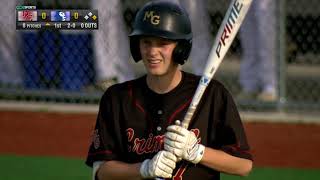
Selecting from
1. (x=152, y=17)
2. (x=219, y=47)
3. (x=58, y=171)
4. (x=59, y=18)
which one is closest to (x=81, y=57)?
(x=58, y=171)

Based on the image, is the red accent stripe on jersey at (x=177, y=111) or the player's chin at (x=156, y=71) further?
the red accent stripe on jersey at (x=177, y=111)

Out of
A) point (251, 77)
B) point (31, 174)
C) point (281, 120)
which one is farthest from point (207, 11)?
point (31, 174)

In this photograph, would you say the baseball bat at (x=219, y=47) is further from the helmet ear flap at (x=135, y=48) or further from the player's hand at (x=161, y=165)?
the helmet ear flap at (x=135, y=48)

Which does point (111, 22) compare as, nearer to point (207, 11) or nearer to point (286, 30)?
point (207, 11)

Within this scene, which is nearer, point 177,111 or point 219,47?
point 219,47

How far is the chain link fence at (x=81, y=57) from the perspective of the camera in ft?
24.1

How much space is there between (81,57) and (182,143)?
4375mm

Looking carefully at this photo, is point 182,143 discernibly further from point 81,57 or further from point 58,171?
point 81,57

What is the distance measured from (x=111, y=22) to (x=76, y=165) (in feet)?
4.35

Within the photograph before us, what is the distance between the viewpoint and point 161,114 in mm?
3646

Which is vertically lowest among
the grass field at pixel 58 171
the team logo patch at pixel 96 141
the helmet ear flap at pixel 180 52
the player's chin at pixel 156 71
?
the grass field at pixel 58 171

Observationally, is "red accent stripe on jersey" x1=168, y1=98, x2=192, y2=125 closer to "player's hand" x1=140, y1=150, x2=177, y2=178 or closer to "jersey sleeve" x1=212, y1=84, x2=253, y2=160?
"jersey sleeve" x1=212, y1=84, x2=253, y2=160

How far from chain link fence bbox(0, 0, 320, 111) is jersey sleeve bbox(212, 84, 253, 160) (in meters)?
3.59

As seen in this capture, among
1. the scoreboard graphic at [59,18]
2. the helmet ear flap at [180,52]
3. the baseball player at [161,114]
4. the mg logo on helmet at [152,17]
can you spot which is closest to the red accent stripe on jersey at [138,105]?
the baseball player at [161,114]
